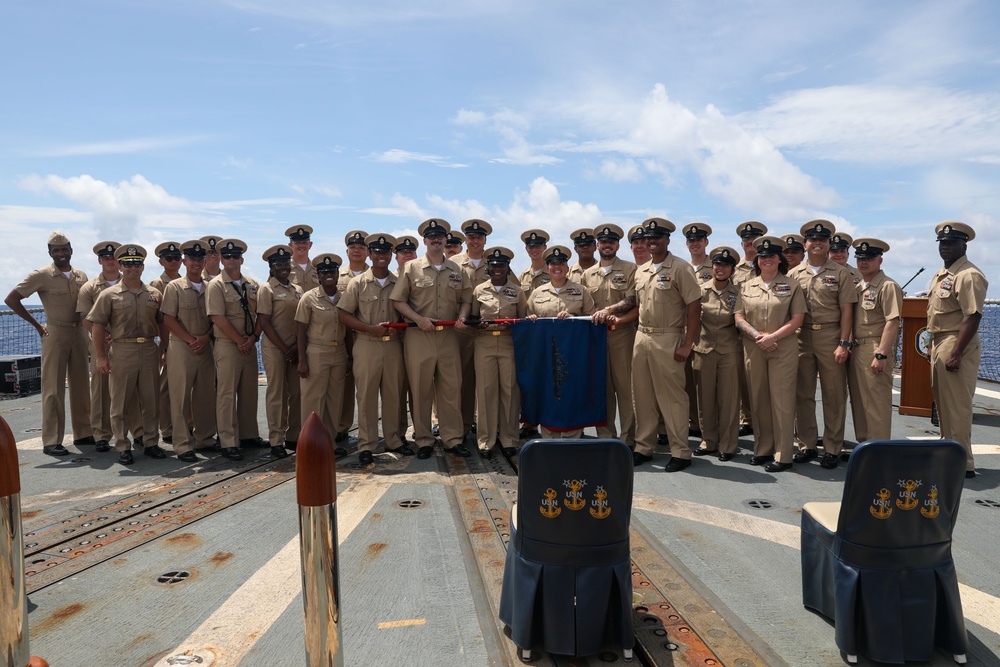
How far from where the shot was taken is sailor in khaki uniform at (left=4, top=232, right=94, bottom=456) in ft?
21.8

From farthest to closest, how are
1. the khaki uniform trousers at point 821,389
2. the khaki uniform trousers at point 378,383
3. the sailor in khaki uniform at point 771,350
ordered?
the khaki uniform trousers at point 378,383, the khaki uniform trousers at point 821,389, the sailor in khaki uniform at point 771,350

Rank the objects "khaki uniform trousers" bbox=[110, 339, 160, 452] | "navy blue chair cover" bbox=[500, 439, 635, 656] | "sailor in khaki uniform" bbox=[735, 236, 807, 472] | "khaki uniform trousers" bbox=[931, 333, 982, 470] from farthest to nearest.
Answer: "khaki uniform trousers" bbox=[110, 339, 160, 452]
"sailor in khaki uniform" bbox=[735, 236, 807, 472]
"khaki uniform trousers" bbox=[931, 333, 982, 470]
"navy blue chair cover" bbox=[500, 439, 635, 656]

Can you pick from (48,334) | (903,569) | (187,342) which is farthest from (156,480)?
(903,569)

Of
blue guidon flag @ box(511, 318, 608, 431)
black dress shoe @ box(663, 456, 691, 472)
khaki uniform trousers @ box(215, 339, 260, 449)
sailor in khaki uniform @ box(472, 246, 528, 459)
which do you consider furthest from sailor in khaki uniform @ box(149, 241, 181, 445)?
black dress shoe @ box(663, 456, 691, 472)

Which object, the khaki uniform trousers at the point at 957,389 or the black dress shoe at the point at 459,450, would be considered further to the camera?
the black dress shoe at the point at 459,450

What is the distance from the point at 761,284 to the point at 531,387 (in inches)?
87.0

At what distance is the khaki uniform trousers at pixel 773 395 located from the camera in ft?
18.6

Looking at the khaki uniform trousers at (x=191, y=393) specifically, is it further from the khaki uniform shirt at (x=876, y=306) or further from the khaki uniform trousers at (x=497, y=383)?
the khaki uniform shirt at (x=876, y=306)

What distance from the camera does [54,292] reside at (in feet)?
22.5

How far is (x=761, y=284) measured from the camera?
5812 millimetres

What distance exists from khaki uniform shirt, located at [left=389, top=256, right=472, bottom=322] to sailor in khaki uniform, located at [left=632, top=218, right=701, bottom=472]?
172 cm

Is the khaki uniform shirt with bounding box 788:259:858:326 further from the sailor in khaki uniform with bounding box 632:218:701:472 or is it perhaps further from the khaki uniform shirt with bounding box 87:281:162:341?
the khaki uniform shirt with bounding box 87:281:162:341

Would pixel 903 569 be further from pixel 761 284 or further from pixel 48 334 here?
pixel 48 334

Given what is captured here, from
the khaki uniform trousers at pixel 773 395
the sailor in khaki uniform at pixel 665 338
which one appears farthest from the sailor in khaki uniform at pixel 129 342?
the khaki uniform trousers at pixel 773 395
